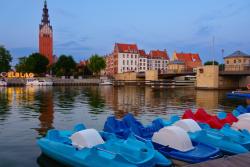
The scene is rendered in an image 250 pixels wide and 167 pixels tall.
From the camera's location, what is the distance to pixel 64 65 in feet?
390

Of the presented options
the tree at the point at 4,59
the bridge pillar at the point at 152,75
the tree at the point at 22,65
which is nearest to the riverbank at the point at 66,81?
the tree at the point at 4,59

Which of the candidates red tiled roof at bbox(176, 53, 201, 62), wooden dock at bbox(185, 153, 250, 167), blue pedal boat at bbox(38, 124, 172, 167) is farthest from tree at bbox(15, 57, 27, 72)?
wooden dock at bbox(185, 153, 250, 167)

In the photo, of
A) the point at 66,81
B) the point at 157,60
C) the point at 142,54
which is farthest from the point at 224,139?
the point at 157,60

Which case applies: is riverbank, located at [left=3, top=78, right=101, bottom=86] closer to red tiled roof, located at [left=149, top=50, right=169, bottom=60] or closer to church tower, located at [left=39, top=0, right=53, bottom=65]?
church tower, located at [left=39, top=0, right=53, bottom=65]

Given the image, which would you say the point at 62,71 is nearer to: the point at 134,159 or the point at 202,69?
the point at 202,69

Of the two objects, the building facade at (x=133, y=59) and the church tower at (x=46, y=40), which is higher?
the church tower at (x=46, y=40)

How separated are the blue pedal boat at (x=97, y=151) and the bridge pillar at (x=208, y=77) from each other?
6114cm

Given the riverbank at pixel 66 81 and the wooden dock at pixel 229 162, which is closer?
the wooden dock at pixel 229 162

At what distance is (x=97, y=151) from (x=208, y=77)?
64.7 metres

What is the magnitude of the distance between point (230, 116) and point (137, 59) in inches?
5243

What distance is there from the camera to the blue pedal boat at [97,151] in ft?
33.3

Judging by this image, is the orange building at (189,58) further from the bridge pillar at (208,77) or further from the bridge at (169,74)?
the bridge pillar at (208,77)

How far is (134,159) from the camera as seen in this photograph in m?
10.4

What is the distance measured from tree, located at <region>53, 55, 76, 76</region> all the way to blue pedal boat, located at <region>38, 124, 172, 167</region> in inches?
4258
